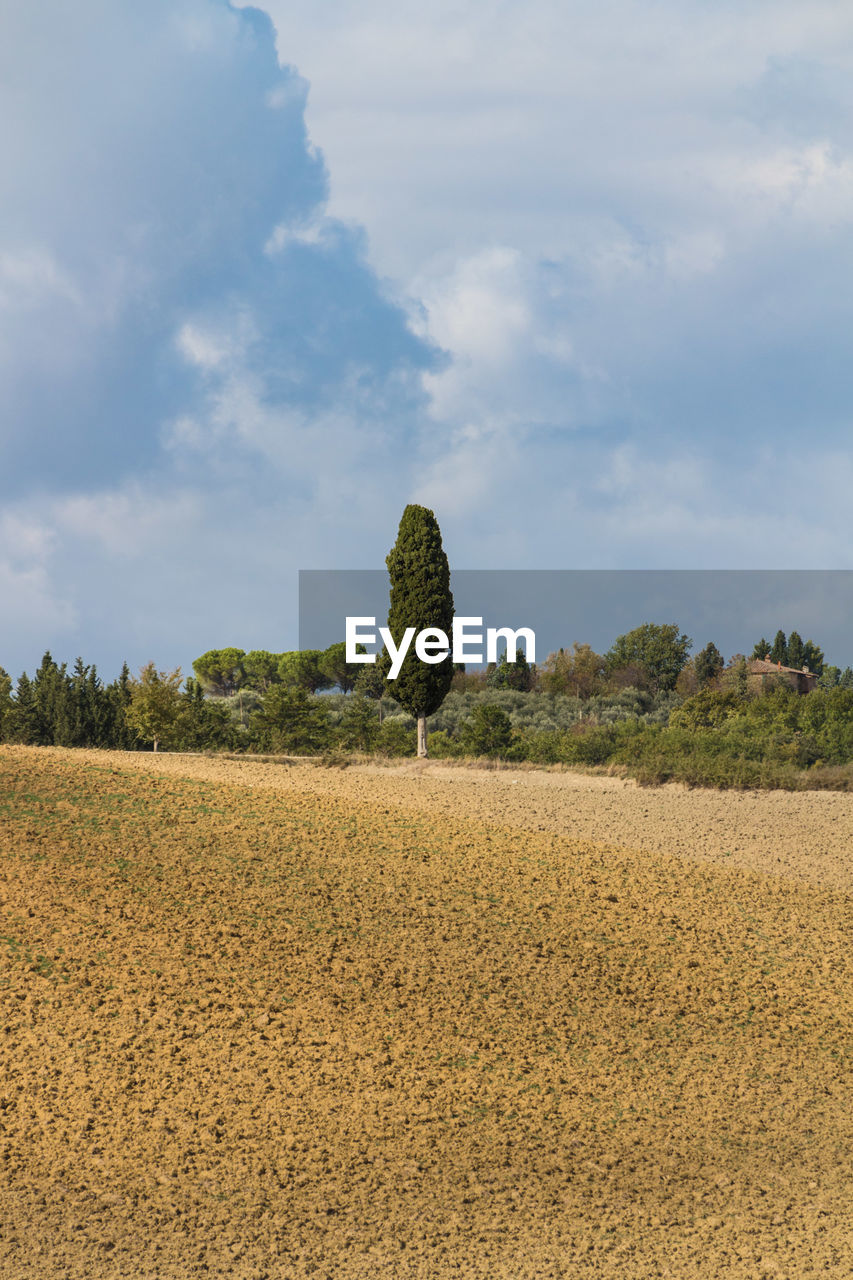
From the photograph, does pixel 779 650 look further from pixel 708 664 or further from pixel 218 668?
pixel 218 668

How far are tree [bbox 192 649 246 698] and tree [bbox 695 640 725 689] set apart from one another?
32.3m

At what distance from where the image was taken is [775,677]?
2057 inches

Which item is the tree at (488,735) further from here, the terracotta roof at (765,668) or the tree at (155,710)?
the terracotta roof at (765,668)

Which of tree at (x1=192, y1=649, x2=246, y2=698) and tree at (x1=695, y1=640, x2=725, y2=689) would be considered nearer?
tree at (x1=695, y1=640, x2=725, y2=689)

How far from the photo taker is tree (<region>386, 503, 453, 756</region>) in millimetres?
22062

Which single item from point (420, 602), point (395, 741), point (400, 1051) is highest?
point (420, 602)

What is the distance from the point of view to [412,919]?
800cm

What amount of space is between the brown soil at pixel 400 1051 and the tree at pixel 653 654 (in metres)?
46.9

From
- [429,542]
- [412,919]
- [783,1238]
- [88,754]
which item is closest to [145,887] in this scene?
[412,919]

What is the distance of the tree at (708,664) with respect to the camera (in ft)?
185

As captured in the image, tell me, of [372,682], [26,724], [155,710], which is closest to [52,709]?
[26,724]

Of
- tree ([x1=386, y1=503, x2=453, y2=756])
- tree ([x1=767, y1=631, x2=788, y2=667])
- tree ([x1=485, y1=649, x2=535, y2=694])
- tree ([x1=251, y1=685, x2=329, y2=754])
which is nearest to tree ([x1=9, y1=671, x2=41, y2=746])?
tree ([x1=251, y1=685, x2=329, y2=754])

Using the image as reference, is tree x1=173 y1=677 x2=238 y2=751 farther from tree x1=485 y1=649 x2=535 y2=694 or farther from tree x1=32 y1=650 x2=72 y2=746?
tree x1=485 y1=649 x2=535 y2=694

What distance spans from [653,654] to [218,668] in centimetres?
3152
